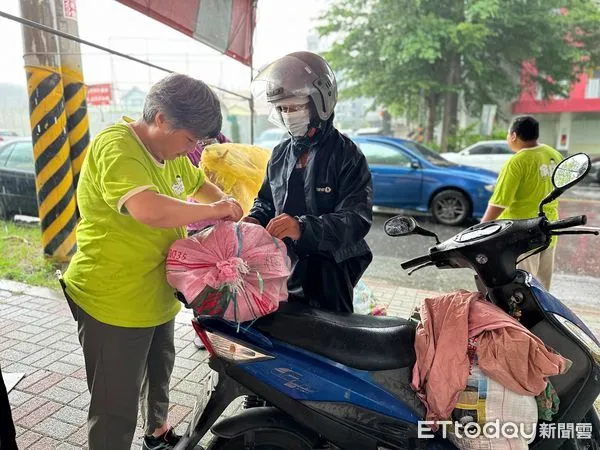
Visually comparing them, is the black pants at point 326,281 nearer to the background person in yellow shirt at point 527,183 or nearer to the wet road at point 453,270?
the background person in yellow shirt at point 527,183

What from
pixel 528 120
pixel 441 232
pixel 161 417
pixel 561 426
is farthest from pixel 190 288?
pixel 441 232

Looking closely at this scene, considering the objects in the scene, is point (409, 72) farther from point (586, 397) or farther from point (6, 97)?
point (586, 397)

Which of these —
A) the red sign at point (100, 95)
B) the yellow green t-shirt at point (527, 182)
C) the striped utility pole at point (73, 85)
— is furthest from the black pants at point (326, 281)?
the red sign at point (100, 95)

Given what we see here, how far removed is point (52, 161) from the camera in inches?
171

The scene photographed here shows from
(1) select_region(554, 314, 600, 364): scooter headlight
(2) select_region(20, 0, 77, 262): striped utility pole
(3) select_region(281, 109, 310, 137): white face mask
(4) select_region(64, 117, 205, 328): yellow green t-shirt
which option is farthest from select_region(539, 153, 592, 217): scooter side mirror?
(2) select_region(20, 0, 77, 262): striped utility pole

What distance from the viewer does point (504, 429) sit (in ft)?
4.73

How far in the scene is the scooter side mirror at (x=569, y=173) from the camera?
1603 millimetres

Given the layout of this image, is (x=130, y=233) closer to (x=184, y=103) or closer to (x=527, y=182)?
(x=184, y=103)

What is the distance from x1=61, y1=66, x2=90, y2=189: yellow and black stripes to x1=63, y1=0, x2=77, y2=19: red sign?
50 centimetres

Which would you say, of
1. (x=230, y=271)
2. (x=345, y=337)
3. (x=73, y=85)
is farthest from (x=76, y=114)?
(x=345, y=337)

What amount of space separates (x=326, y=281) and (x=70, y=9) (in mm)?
3878

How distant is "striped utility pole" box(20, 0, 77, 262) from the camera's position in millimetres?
4008

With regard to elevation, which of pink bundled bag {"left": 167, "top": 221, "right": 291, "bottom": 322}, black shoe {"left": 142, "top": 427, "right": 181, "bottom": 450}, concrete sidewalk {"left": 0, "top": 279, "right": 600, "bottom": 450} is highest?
pink bundled bag {"left": 167, "top": 221, "right": 291, "bottom": 322}

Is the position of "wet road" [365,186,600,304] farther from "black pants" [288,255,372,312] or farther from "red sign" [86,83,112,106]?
"red sign" [86,83,112,106]
